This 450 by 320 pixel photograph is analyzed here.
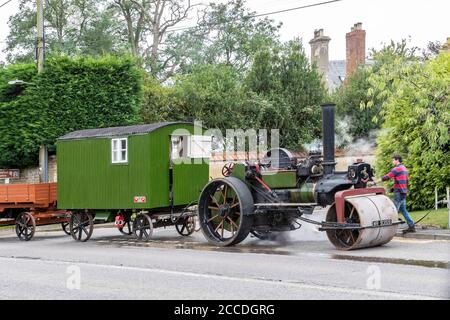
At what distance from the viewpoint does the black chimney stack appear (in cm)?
1330

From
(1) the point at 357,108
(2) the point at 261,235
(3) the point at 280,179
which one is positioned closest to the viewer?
(3) the point at 280,179

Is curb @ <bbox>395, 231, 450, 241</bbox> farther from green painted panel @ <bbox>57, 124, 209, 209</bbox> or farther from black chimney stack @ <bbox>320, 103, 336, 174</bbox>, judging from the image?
green painted panel @ <bbox>57, 124, 209, 209</bbox>

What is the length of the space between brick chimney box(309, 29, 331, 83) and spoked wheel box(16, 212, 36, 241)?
109 ft

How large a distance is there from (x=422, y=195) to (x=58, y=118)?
1351cm

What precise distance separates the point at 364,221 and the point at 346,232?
87 centimetres

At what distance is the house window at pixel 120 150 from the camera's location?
656 inches

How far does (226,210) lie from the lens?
48.0 feet

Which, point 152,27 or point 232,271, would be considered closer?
point 232,271

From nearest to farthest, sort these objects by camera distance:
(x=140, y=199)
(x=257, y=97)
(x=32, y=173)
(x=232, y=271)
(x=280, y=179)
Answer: (x=232, y=271) → (x=280, y=179) → (x=140, y=199) → (x=32, y=173) → (x=257, y=97)

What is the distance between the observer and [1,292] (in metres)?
9.48

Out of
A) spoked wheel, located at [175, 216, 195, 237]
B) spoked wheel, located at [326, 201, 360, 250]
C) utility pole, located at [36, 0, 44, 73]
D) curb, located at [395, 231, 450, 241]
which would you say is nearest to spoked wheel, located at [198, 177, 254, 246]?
spoked wheel, located at [326, 201, 360, 250]

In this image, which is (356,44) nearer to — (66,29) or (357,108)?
(357,108)

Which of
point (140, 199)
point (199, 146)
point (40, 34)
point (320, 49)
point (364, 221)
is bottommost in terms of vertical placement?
point (364, 221)

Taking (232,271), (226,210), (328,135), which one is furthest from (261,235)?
(232,271)
